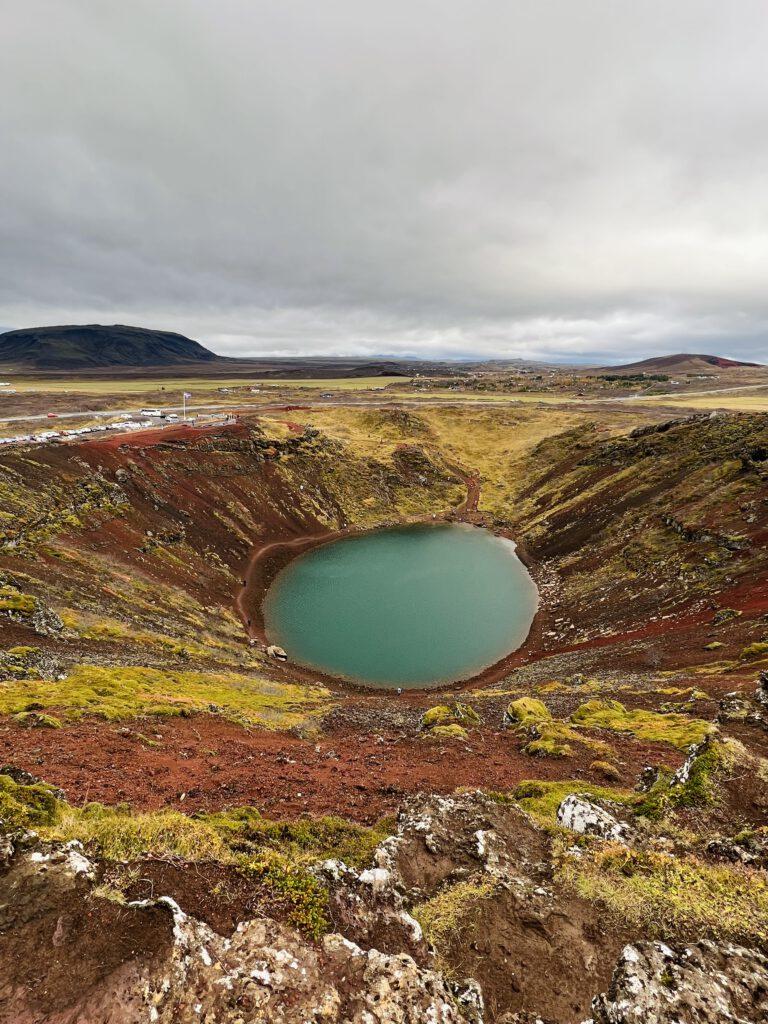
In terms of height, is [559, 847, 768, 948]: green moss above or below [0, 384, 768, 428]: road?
below

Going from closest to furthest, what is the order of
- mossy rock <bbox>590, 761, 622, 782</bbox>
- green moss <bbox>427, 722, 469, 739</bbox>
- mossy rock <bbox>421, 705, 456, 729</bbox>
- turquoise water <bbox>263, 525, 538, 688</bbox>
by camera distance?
mossy rock <bbox>590, 761, 622, 782</bbox> → green moss <bbox>427, 722, 469, 739</bbox> → mossy rock <bbox>421, 705, 456, 729</bbox> → turquoise water <bbox>263, 525, 538, 688</bbox>

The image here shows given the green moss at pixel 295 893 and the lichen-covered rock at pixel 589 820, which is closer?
the green moss at pixel 295 893

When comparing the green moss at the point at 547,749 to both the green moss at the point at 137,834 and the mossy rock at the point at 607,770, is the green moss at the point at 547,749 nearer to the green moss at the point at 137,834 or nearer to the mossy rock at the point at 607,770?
the mossy rock at the point at 607,770

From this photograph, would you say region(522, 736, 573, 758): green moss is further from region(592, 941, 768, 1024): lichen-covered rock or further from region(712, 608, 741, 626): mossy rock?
region(712, 608, 741, 626): mossy rock

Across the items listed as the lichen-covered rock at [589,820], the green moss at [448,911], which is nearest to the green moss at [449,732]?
the lichen-covered rock at [589,820]

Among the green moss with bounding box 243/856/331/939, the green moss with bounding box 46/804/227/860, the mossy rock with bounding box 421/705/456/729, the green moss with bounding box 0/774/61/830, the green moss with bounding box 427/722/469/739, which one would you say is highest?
the green moss with bounding box 0/774/61/830

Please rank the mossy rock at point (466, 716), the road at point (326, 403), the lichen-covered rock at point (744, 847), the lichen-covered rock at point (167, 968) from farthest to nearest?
the road at point (326, 403)
the mossy rock at point (466, 716)
the lichen-covered rock at point (744, 847)
the lichen-covered rock at point (167, 968)

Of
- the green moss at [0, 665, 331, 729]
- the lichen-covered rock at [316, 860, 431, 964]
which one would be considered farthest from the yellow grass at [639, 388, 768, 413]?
the lichen-covered rock at [316, 860, 431, 964]
